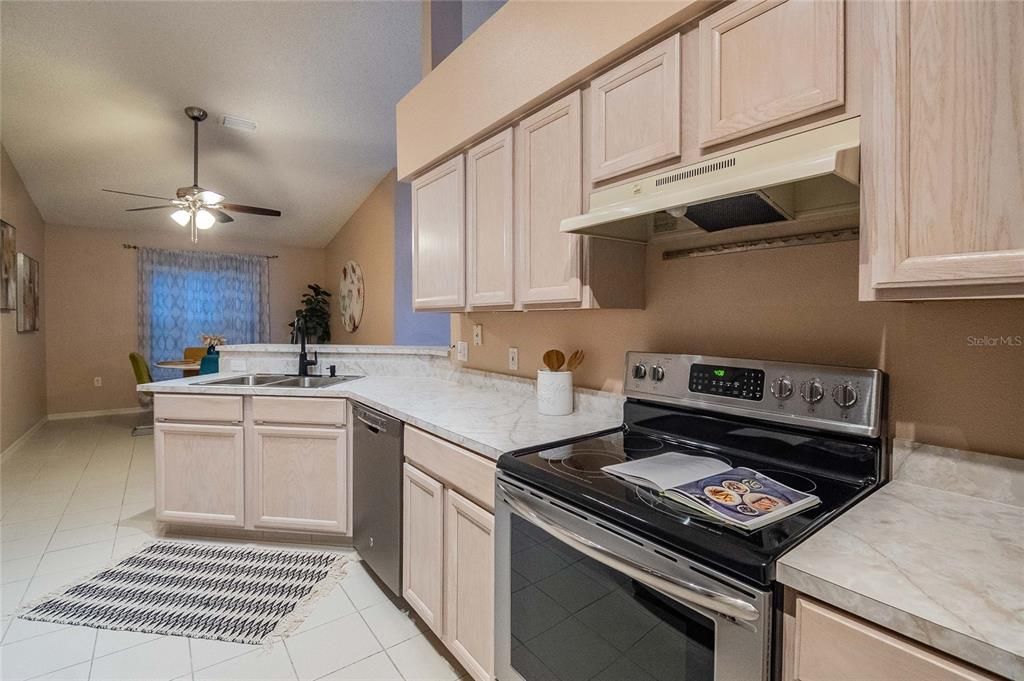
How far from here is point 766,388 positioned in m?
1.29

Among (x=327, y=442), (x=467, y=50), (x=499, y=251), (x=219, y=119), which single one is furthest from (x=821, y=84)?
(x=219, y=119)

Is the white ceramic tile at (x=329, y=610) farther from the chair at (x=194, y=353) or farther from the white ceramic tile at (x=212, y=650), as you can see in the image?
the chair at (x=194, y=353)

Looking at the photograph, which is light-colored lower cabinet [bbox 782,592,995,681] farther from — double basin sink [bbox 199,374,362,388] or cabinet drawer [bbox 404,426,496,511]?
double basin sink [bbox 199,374,362,388]

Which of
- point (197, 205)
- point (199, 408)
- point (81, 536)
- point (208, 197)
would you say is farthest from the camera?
point (197, 205)

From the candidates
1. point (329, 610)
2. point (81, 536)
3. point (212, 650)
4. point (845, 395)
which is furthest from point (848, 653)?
point (81, 536)

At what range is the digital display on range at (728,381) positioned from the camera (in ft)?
4.32

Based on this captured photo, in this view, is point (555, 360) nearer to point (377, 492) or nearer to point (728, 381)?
point (728, 381)

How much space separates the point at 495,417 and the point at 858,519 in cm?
115

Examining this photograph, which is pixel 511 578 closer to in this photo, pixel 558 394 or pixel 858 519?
pixel 558 394

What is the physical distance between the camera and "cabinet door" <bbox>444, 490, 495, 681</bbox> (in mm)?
1432

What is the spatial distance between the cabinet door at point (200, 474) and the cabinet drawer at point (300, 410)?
0.18 m

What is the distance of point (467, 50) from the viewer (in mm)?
2146

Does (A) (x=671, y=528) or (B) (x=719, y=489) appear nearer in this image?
(A) (x=671, y=528)

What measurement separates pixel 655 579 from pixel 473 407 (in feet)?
3.91
